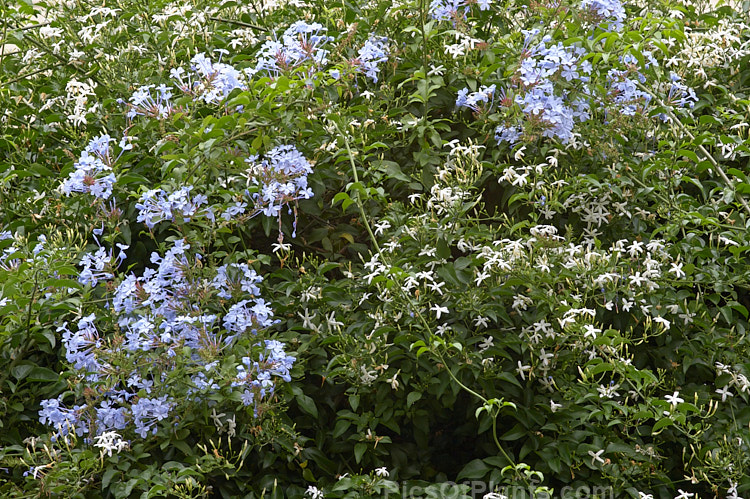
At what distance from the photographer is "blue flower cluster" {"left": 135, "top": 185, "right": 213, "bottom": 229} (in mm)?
2432

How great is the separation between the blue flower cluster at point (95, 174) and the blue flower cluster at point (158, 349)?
0.22 m

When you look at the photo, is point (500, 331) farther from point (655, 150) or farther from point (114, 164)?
point (114, 164)

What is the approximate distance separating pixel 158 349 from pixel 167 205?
1.41 ft

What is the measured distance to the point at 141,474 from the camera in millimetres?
2250

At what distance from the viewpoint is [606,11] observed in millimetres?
2852

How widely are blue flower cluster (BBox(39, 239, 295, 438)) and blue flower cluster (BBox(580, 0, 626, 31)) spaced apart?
1505 mm

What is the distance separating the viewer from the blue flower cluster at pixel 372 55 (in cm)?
287

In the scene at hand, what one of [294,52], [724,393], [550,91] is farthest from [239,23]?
[724,393]

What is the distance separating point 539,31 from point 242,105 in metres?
1.07

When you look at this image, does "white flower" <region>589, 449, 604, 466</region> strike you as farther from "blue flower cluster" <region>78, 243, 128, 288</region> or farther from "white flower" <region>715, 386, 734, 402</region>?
"blue flower cluster" <region>78, 243, 128, 288</region>

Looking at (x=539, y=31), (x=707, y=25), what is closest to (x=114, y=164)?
(x=539, y=31)

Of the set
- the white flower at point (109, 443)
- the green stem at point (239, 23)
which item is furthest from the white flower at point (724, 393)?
the green stem at point (239, 23)

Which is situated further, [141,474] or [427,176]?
[427,176]

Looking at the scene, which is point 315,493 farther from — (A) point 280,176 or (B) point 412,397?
(A) point 280,176
